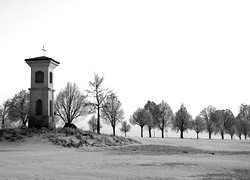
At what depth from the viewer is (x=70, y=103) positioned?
2223 inches

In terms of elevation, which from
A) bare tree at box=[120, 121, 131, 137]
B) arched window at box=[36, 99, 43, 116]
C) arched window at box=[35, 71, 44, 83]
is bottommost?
bare tree at box=[120, 121, 131, 137]

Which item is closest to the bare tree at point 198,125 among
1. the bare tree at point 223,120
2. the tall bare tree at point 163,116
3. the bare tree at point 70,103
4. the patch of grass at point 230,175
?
the bare tree at point 223,120

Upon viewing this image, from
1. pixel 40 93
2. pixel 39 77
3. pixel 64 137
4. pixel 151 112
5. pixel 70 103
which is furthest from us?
pixel 151 112

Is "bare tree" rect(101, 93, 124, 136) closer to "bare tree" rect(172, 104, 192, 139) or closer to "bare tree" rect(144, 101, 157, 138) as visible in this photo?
"bare tree" rect(144, 101, 157, 138)

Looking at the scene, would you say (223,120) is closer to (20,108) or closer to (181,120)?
(181,120)

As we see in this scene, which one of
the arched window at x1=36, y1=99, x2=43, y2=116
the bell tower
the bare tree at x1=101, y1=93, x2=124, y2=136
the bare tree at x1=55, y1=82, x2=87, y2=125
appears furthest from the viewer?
the bare tree at x1=101, y1=93, x2=124, y2=136

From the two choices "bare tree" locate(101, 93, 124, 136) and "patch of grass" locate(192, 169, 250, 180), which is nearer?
"patch of grass" locate(192, 169, 250, 180)

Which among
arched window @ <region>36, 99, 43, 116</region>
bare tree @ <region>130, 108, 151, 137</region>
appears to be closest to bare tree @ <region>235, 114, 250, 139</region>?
bare tree @ <region>130, 108, 151, 137</region>

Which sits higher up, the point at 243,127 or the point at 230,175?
the point at 243,127

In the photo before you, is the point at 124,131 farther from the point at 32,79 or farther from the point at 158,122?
the point at 32,79

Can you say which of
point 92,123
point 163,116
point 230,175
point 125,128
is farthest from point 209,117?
point 230,175

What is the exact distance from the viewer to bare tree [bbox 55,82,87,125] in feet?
186

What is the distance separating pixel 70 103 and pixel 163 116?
29.7 metres

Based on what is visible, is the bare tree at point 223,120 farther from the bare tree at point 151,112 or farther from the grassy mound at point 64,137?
the grassy mound at point 64,137
